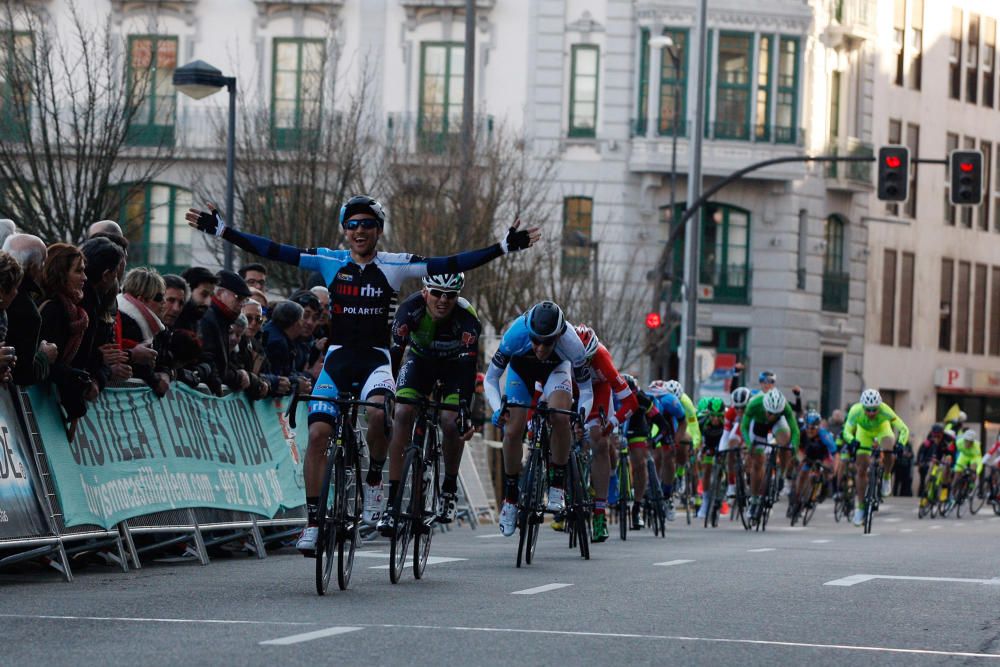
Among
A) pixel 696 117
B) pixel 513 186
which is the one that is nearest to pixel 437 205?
pixel 513 186

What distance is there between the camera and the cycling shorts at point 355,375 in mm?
12484

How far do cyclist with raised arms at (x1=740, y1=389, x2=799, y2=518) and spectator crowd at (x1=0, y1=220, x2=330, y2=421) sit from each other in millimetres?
9373

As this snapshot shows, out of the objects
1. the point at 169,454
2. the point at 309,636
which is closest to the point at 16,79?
the point at 169,454

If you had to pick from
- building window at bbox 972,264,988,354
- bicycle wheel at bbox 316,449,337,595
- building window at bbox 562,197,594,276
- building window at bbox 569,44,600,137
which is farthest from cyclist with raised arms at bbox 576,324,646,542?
building window at bbox 972,264,988,354

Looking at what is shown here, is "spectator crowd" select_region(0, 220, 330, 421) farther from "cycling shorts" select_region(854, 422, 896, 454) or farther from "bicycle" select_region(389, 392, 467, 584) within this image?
"cycling shorts" select_region(854, 422, 896, 454)

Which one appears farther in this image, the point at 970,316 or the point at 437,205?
the point at 970,316

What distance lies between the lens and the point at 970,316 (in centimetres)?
6406

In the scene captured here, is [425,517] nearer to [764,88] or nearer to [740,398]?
[740,398]

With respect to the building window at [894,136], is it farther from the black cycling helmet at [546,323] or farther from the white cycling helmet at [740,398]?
the black cycling helmet at [546,323]

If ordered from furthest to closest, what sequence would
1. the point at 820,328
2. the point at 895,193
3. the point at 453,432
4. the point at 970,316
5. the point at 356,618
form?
the point at 970,316
the point at 820,328
the point at 895,193
the point at 453,432
the point at 356,618

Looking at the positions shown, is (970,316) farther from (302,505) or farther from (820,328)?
(302,505)

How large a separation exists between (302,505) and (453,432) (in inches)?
181

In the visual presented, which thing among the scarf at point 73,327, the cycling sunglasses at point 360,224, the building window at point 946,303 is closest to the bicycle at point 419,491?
the cycling sunglasses at point 360,224

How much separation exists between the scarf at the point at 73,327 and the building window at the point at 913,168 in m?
47.4
